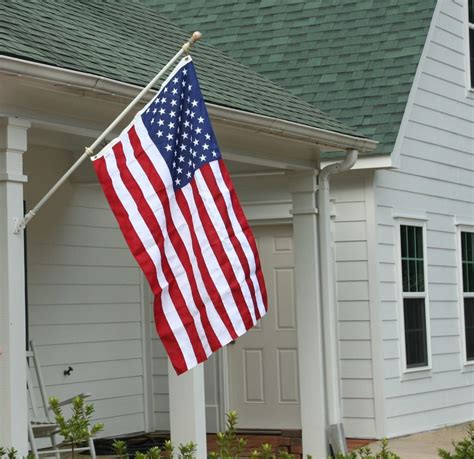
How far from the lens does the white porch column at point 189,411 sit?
8852 millimetres

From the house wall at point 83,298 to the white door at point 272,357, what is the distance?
1.15 m

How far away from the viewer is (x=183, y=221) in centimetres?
686

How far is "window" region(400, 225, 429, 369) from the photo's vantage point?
1309 cm

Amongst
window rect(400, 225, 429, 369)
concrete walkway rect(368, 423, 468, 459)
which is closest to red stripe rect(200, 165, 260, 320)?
concrete walkway rect(368, 423, 468, 459)

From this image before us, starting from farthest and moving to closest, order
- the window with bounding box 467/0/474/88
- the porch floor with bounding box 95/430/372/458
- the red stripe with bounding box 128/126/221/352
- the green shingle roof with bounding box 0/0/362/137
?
the window with bounding box 467/0/474/88, the porch floor with bounding box 95/430/372/458, the green shingle roof with bounding box 0/0/362/137, the red stripe with bounding box 128/126/221/352

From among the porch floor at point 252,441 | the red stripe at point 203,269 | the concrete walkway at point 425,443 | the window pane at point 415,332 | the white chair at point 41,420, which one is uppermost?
the red stripe at point 203,269

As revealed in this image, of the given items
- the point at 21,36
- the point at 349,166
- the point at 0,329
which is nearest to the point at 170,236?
the point at 0,329

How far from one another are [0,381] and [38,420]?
109 inches

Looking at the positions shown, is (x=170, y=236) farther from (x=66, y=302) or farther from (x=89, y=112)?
(x=66, y=302)

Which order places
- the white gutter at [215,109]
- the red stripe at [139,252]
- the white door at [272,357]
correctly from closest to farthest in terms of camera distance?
the red stripe at [139,252] < the white gutter at [215,109] < the white door at [272,357]

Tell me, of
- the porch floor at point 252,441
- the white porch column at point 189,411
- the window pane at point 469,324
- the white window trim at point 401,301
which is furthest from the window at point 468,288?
the white porch column at point 189,411

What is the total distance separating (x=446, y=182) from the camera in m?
14.2

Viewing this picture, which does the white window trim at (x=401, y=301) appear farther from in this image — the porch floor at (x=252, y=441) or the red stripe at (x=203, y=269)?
the red stripe at (x=203, y=269)

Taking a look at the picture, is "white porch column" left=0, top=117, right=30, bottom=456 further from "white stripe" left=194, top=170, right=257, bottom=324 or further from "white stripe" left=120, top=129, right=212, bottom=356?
"white stripe" left=194, top=170, right=257, bottom=324
